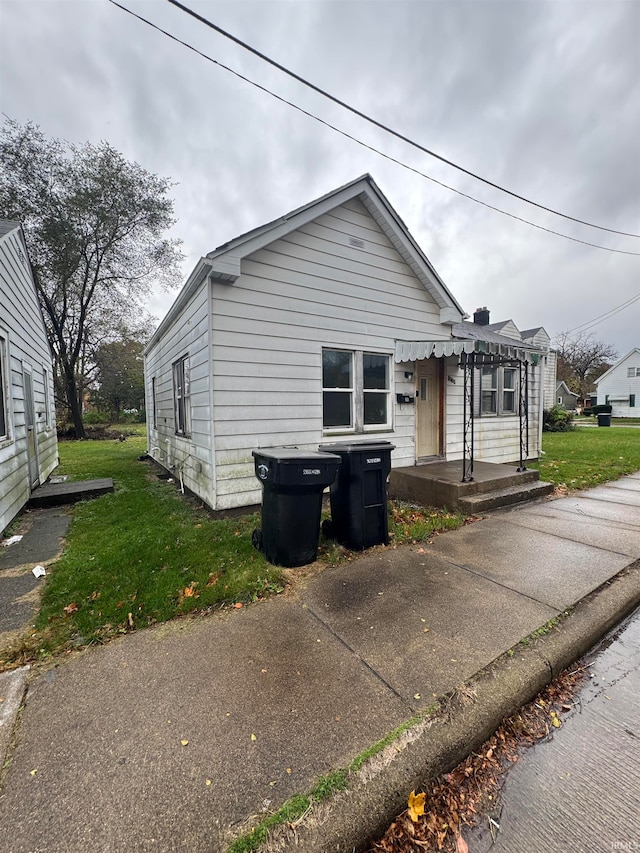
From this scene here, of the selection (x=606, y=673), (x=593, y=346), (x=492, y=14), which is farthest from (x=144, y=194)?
(x=593, y=346)

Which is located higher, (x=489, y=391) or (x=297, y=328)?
(x=297, y=328)

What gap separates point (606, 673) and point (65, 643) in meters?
3.64

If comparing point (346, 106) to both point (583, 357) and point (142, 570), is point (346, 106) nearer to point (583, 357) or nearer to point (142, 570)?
point (142, 570)

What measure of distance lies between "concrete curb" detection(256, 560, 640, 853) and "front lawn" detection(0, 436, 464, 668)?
1.75 meters

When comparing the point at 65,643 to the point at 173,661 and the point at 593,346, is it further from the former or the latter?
the point at 593,346

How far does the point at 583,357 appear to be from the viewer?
2002 inches

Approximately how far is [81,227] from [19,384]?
15.6 metres

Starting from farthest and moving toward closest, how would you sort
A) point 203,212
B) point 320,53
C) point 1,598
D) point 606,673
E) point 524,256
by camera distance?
point 524,256 < point 203,212 < point 320,53 < point 1,598 < point 606,673

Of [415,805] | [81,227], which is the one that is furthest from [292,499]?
[81,227]

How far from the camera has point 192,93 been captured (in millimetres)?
6516

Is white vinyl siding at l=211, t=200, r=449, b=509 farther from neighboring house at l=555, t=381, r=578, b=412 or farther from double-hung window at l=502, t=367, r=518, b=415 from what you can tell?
neighboring house at l=555, t=381, r=578, b=412

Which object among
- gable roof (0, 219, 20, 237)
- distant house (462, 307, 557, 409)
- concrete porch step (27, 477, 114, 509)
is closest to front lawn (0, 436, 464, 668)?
concrete porch step (27, 477, 114, 509)

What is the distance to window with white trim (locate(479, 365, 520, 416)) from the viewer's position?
8680mm

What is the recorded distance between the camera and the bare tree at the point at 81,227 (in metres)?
15.9
